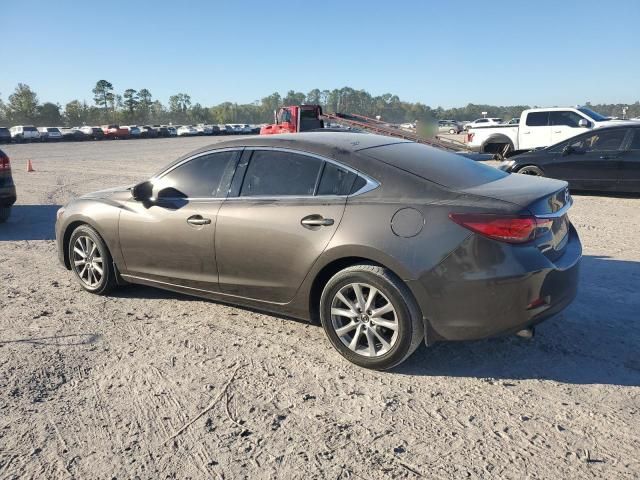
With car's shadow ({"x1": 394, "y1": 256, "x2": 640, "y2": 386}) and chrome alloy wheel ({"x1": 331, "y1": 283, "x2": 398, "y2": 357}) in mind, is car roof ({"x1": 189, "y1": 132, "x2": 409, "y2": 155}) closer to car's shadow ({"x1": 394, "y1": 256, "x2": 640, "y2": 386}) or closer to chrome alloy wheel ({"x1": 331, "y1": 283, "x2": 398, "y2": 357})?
chrome alloy wheel ({"x1": 331, "y1": 283, "x2": 398, "y2": 357})

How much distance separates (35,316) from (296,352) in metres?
2.46

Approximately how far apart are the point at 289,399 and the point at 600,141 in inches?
378

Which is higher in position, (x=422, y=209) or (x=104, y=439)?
(x=422, y=209)

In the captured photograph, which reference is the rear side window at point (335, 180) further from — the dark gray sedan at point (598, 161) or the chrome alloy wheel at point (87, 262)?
the dark gray sedan at point (598, 161)

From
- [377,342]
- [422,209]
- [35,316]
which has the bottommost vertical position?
[35,316]

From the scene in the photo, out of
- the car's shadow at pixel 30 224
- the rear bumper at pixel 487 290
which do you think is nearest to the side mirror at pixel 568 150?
the rear bumper at pixel 487 290

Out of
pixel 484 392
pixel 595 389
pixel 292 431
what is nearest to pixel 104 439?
pixel 292 431

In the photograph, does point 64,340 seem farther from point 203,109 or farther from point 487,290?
point 203,109

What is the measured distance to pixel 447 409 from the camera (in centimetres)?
315

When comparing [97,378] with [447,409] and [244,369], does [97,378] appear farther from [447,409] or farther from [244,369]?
[447,409]

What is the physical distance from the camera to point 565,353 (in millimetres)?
3807

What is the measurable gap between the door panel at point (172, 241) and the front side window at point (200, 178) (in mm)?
90

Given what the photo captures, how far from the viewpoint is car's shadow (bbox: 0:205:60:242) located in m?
8.06

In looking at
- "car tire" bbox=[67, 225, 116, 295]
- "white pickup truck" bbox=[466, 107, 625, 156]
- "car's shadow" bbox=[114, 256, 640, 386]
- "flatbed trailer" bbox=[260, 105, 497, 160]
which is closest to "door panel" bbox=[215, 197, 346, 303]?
"car's shadow" bbox=[114, 256, 640, 386]
